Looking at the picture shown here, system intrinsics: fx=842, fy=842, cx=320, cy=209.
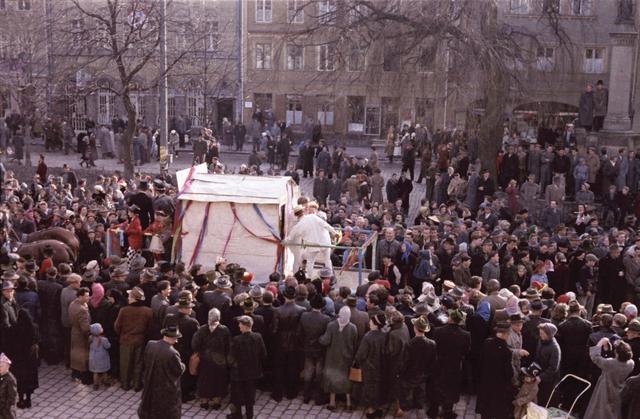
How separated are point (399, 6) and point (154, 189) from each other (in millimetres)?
10139

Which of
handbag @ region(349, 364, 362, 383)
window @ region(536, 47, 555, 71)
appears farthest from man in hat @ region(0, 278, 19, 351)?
window @ region(536, 47, 555, 71)

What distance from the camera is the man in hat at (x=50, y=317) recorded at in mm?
12734

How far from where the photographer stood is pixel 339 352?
1153cm

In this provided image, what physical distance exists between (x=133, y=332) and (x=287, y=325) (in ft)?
7.23

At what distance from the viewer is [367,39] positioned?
998 inches

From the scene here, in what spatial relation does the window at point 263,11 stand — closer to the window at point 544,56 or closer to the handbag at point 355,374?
the window at point 544,56

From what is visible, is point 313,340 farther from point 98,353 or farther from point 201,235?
point 201,235

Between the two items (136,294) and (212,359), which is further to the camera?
(136,294)

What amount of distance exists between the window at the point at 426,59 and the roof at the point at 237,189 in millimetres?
10108

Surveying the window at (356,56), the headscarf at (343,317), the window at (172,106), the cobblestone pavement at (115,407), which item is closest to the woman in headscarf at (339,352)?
the headscarf at (343,317)

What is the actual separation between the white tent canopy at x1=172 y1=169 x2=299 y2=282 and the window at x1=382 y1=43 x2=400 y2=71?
10781mm

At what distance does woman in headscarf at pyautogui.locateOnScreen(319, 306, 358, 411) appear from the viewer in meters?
11.4

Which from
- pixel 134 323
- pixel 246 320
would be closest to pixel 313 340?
pixel 246 320

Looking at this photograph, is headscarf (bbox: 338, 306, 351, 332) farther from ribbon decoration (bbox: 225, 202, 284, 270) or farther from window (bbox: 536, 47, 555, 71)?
window (bbox: 536, 47, 555, 71)
